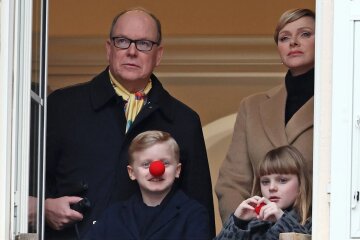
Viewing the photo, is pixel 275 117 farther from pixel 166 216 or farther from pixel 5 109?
pixel 5 109

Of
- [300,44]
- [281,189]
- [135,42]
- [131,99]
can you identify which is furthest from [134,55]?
[281,189]

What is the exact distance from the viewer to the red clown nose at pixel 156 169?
25.3 ft

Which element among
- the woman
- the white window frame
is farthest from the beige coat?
the white window frame

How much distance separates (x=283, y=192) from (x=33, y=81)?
128cm

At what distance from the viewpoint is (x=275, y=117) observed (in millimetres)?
8180

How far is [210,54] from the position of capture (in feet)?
33.3

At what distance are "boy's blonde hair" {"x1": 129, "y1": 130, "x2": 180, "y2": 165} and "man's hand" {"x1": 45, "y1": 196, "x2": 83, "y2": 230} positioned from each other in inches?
13.8

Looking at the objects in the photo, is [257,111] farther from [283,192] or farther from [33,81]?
[33,81]

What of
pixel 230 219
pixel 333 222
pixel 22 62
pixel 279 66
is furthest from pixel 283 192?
pixel 279 66

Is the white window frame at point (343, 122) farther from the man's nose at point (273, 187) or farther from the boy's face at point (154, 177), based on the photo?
the boy's face at point (154, 177)

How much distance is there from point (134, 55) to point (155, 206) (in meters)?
0.81

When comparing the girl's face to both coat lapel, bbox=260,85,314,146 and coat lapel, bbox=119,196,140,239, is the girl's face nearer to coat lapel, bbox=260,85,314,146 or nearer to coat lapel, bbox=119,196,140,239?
coat lapel, bbox=260,85,314,146

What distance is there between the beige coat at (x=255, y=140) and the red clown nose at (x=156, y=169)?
47 cm

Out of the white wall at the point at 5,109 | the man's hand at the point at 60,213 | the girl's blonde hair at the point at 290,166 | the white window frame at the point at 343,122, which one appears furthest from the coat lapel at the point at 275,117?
the white wall at the point at 5,109
